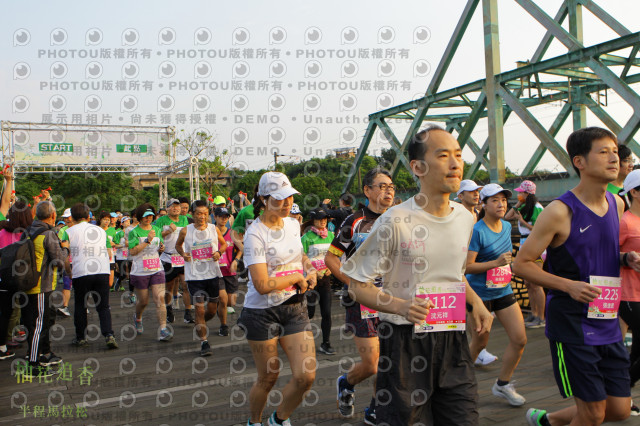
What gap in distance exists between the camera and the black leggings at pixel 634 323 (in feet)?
11.9

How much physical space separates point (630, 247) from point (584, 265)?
112 cm

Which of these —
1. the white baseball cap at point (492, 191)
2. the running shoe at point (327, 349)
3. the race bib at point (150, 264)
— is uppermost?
the white baseball cap at point (492, 191)

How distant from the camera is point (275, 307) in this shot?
3668 millimetres

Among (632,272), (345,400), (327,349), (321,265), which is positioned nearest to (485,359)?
(327,349)

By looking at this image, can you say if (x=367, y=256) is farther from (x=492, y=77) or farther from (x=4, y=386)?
(x=492, y=77)

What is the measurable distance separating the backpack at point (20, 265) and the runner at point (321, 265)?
3224 mm

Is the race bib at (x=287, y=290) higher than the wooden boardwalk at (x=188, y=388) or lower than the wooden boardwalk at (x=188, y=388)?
higher

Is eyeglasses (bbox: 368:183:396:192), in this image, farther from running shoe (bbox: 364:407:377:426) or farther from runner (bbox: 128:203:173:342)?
runner (bbox: 128:203:173:342)

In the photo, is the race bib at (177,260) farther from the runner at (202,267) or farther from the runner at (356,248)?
the runner at (356,248)

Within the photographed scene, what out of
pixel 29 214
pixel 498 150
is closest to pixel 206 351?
pixel 29 214

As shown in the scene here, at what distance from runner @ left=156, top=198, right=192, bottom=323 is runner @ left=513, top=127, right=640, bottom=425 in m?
7.26

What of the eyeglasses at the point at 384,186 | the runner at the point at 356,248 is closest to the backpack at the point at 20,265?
the runner at the point at 356,248

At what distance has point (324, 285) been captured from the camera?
260 inches

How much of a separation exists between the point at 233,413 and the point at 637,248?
11.4 feet
